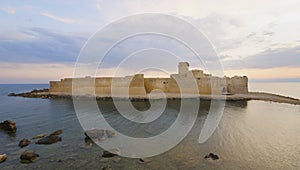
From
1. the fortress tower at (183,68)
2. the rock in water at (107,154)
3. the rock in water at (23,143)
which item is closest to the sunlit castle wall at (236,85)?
the fortress tower at (183,68)

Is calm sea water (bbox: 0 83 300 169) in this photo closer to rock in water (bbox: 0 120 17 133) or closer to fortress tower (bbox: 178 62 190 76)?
rock in water (bbox: 0 120 17 133)

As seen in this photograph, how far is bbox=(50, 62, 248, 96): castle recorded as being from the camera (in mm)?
25594

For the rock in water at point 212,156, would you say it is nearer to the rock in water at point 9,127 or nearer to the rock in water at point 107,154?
the rock in water at point 107,154

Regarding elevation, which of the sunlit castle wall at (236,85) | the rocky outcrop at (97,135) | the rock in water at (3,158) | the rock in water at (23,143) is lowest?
the rock in water at (3,158)

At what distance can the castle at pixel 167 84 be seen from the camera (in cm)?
2559

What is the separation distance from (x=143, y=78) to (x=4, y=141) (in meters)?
19.0

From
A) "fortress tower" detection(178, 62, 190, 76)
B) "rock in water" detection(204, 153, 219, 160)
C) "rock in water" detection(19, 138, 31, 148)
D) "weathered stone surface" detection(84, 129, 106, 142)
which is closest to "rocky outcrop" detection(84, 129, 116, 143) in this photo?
"weathered stone surface" detection(84, 129, 106, 142)

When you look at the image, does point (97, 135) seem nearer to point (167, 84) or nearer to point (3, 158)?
point (3, 158)

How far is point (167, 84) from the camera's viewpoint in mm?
27109

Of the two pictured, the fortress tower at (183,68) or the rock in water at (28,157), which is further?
the fortress tower at (183,68)

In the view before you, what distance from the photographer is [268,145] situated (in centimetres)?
773

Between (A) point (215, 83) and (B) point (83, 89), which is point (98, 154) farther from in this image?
(B) point (83, 89)

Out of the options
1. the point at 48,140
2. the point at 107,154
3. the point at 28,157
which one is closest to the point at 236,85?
the point at 107,154

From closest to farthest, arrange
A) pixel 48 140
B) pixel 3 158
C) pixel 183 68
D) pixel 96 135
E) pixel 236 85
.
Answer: pixel 3 158, pixel 48 140, pixel 96 135, pixel 183 68, pixel 236 85
